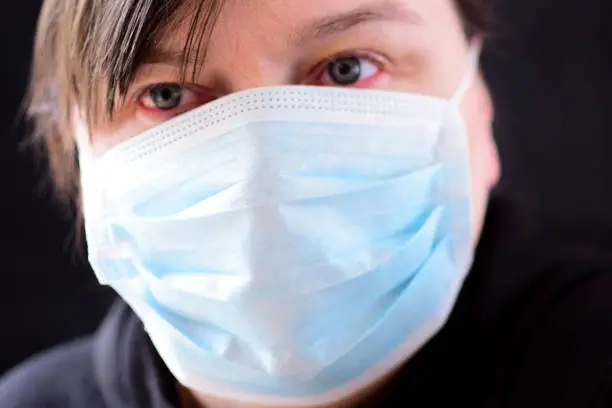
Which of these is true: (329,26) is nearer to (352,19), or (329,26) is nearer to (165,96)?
(352,19)

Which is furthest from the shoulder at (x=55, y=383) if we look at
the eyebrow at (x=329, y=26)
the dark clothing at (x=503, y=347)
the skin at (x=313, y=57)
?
the eyebrow at (x=329, y=26)

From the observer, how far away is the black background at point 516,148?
1.16m

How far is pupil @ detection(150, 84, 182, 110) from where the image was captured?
30.7 inches

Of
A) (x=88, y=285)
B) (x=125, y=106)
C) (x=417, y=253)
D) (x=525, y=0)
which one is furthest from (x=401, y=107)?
(x=88, y=285)

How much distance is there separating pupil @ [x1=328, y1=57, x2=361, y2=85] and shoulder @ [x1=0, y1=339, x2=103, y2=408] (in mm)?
443

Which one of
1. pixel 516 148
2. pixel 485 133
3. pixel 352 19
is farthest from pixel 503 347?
pixel 516 148

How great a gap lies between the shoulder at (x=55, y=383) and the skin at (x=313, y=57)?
0.58 feet

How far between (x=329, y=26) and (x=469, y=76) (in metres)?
0.18

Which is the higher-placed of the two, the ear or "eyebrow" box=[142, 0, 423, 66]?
"eyebrow" box=[142, 0, 423, 66]

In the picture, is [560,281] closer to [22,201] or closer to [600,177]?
[600,177]

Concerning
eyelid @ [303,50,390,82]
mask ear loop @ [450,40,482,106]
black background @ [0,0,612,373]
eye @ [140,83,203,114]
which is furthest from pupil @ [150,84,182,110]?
black background @ [0,0,612,373]

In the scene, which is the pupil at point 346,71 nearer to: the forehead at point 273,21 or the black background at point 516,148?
the forehead at point 273,21

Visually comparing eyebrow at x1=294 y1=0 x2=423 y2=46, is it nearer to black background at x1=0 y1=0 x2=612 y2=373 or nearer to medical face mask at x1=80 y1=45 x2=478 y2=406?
medical face mask at x1=80 y1=45 x2=478 y2=406

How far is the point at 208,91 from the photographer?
76 cm
